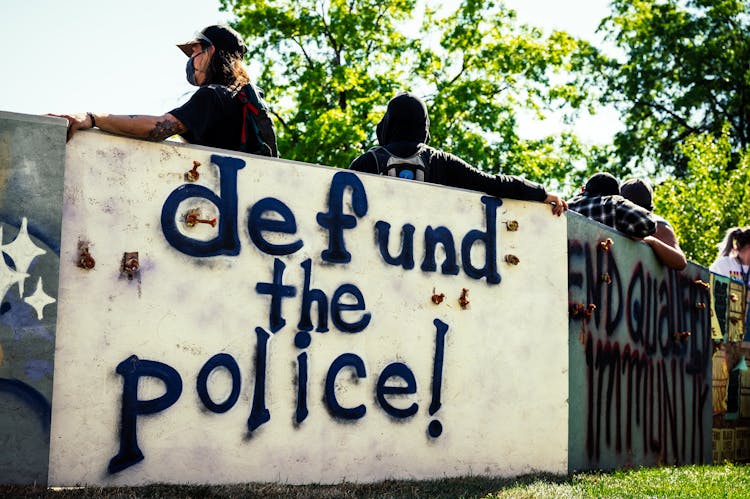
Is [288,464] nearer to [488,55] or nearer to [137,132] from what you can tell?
[137,132]

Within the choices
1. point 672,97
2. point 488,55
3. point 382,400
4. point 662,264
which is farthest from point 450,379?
point 672,97

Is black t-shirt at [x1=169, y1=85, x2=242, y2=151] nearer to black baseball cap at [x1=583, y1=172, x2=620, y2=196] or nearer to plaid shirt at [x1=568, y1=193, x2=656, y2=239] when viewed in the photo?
plaid shirt at [x1=568, y1=193, x2=656, y2=239]

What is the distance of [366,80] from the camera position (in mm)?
19531

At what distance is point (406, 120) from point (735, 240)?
5342 mm

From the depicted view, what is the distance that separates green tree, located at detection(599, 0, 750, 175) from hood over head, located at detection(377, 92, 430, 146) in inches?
888

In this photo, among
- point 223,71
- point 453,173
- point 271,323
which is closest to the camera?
point 271,323

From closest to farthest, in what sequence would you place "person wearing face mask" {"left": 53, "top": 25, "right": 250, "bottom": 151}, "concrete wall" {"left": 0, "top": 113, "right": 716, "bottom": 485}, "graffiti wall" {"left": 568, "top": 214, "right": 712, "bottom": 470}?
"concrete wall" {"left": 0, "top": 113, "right": 716, "bottom": 485}, "person wearing face mask" {"left": 53, "top": 25, "right": 250, "bottom": 151}, "graffiti wall" {"left": 568, "top": 214, "right": 712, "bottom": 470}

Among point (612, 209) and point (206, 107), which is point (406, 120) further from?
point (612, 209)

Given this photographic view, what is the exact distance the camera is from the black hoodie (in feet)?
17.2

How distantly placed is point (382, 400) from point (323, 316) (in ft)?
1.82

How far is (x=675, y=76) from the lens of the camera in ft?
89.1

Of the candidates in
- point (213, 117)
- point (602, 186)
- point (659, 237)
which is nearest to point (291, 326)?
point (213, 117)

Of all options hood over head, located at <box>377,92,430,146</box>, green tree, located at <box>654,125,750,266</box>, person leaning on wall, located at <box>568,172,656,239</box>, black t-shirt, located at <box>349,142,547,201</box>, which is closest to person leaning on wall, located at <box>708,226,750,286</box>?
person leaning on wall, located at <box>568,172,656,239</box>

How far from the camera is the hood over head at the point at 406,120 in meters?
5.25
